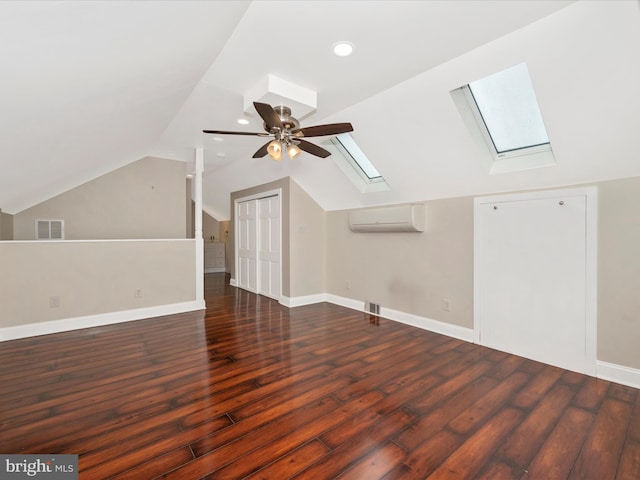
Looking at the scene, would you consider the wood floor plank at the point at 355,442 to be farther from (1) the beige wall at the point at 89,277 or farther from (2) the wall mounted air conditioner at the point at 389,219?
(1) the beige wall at the point at 89,277

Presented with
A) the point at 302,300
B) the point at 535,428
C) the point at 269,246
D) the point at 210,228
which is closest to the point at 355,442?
the point at 535,428

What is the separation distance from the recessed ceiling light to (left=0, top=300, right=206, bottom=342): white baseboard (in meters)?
4.22

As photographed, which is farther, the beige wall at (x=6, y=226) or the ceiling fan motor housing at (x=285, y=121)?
the beige wall at (x=6, y=226)

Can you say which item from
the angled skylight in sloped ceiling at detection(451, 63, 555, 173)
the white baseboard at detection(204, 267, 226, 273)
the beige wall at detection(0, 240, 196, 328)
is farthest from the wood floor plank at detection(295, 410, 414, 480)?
the white baseboard at detection(204, 267, 226, 273)

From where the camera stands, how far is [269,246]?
5.75 meters

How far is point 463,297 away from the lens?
11.7 ft

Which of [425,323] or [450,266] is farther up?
[450,266]

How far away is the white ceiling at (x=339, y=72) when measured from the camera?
5.43 feet

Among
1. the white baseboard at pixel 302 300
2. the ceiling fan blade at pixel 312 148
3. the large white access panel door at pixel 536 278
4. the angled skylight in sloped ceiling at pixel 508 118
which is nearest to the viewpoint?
the angled skylight in sloped ceiling at pixel 508 118

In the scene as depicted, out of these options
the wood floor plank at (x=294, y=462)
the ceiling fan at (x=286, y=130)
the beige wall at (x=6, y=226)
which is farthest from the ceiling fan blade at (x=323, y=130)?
the beige wall at (x=6, y=226)

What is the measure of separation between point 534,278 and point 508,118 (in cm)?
161

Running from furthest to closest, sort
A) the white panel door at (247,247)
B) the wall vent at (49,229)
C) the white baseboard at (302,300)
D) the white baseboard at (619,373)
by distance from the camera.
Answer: the white panel door at (247,247) → the white baseboard at (302,300) → the wall vent at (49,229) → the white baseboard at (619,373)

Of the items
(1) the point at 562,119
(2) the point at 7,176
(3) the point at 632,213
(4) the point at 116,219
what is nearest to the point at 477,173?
(1) the point at 562,119

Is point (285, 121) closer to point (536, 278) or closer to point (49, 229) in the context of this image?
point (536, 278)
